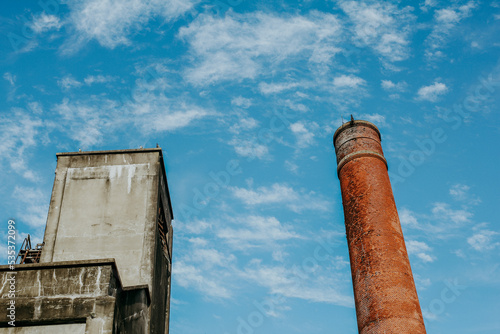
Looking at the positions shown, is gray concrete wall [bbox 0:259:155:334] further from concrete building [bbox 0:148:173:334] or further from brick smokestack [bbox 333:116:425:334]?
brick smokestack [bbox 333:116:425:334]

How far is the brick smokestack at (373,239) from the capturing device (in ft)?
42.0

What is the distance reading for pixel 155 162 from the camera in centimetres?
1393

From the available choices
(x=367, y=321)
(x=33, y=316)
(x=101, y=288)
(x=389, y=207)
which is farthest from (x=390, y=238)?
(x=33, y=316)

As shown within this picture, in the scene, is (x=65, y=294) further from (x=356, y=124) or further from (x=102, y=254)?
(x=356, y=124)

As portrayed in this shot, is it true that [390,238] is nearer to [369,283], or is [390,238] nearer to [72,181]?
[369,283]

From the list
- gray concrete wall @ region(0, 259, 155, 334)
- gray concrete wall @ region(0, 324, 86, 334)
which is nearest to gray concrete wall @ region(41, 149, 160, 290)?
gray concrete wall @ region(0, 259, 155, 334)

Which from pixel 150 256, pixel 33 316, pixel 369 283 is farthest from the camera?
pixel 369 283

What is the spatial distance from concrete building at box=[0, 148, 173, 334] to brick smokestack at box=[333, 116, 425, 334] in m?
5.94

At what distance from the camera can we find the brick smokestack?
12.8m

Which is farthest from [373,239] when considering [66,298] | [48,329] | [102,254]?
[48,329]

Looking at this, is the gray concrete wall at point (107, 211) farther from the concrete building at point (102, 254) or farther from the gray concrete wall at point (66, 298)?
the gray concrete wall at point (66, 298)

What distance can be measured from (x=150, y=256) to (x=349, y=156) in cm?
758

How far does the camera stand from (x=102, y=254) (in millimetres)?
12375

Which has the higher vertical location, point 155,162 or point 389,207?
point 155,162
